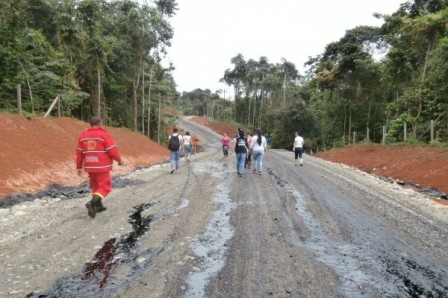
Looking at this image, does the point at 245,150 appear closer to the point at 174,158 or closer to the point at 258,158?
the point at 258,158

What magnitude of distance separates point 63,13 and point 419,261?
2354cm

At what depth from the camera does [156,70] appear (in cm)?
4244

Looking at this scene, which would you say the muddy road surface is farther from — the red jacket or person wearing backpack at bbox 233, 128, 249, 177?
person wearing backpack at bbox 233, 128, 249, 177

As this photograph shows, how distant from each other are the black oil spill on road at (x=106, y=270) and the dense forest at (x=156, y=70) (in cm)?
1228

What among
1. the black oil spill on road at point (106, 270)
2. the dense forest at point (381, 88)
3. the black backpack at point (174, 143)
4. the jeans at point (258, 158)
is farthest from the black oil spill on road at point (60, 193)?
the dense forest at point (381, 88)

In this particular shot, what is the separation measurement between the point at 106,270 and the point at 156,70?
39392 mm

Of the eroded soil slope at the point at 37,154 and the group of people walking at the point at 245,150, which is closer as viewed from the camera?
the eroded soil slope at the point at 37,154

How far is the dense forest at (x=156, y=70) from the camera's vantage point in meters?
19.6

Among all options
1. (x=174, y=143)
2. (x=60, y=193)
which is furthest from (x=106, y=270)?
(x=174, y=143)

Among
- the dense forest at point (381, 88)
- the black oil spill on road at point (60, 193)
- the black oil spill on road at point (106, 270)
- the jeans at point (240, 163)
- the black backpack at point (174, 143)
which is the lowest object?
the black oil spill on road at point (60, 193)

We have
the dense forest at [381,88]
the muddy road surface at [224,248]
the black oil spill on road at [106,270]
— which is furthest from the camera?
the dense forest at [381,88]

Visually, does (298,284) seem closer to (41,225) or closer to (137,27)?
(41,225)

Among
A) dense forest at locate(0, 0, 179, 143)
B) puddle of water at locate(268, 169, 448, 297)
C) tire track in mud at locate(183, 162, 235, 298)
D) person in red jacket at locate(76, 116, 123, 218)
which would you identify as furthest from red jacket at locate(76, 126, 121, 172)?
dense forest at locate(0, 0, 179, 143)

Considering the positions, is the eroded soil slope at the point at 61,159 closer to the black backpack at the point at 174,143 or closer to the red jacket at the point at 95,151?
the black backpack at the point at 174,143
